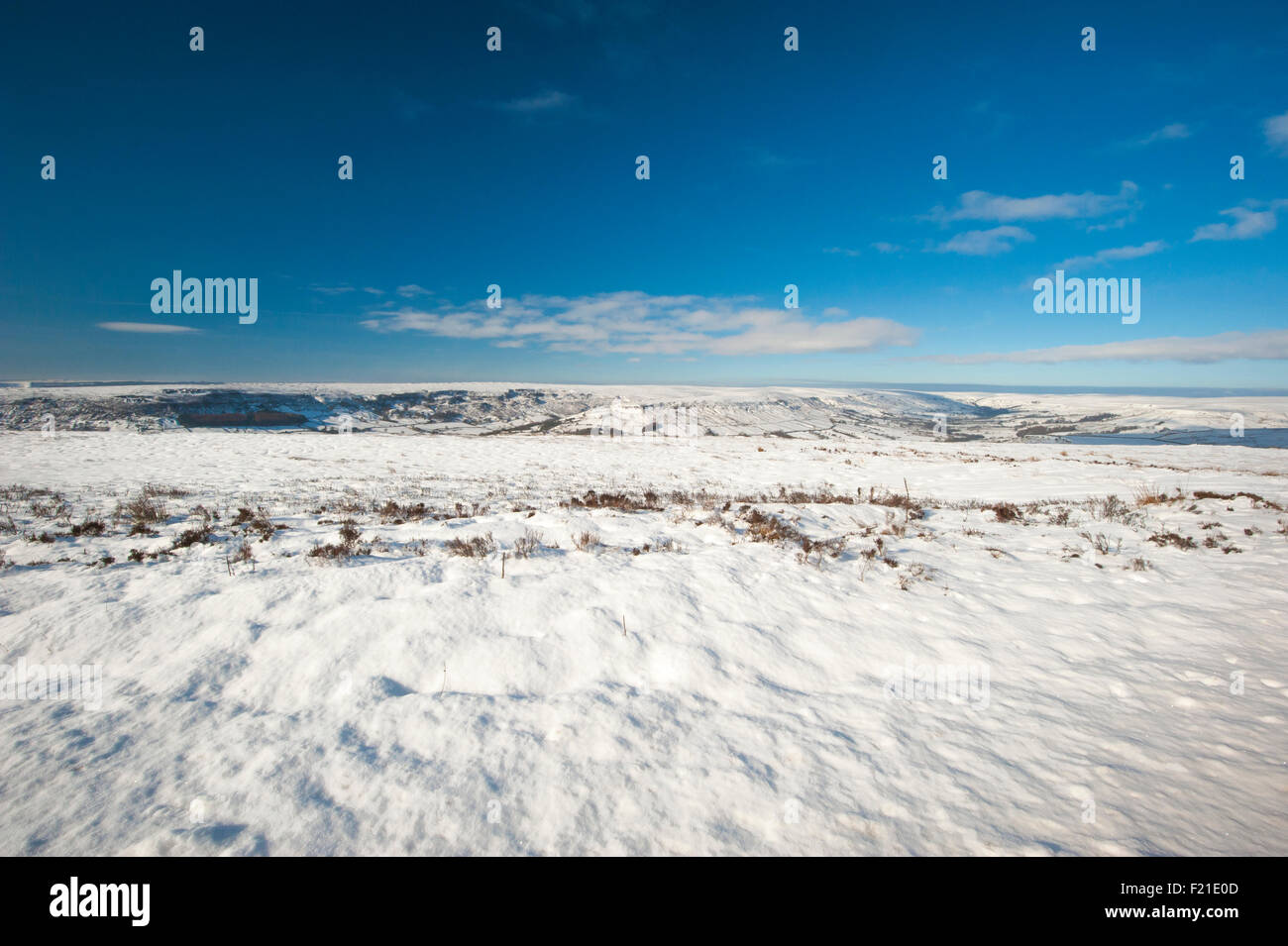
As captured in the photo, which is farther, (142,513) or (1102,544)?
(142,513)

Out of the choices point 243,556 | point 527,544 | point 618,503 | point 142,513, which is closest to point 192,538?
point 243,556

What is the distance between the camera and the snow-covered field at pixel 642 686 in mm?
2666

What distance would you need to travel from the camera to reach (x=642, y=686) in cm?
396

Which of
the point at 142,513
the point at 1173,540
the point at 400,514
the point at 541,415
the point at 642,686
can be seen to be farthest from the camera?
the point at 541,415

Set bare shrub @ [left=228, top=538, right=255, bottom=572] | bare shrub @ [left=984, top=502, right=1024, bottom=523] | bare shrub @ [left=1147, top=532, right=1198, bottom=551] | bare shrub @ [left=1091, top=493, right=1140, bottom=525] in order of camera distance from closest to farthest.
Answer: bare shrub @ [left=228, top=538, right=255, bottom=572] < bare shrub @ [left=1147, top=532, right=1198, bottom=551] < bare shrub @ [left=1091, top=493, right=1140, bottom=525] < bare shrub @ [left=984, top=502, right=1024, bottom=523]

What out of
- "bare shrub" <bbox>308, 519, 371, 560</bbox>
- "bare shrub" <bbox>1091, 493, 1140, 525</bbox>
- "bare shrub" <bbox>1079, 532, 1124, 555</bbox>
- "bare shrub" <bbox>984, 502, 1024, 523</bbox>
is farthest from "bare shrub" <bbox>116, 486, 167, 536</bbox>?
"bare shrub" <bbox>1091, 493, 1140, 525</bbox>

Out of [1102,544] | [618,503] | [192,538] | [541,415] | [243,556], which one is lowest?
[1102,544]

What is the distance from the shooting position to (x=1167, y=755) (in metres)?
3.13

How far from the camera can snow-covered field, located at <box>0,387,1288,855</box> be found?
2.67 metres

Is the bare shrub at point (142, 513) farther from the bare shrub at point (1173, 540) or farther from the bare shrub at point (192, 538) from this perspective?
the bare shrub at point (1173, 540)

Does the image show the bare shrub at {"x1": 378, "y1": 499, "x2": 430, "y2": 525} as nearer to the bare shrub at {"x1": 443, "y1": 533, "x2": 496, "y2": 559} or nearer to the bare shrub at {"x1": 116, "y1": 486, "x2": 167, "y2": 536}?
the bare shrub at {"x1": 443, "y1": 533, "x2": 496, "y2": 559}

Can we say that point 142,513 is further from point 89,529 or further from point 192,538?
point 192,538

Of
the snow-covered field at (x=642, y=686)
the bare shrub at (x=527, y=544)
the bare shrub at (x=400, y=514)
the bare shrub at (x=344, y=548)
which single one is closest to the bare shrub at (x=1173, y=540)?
the snow-covered field at (x=642, y=686)

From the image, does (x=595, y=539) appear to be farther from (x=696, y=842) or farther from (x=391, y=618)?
(x=696, y=842)
